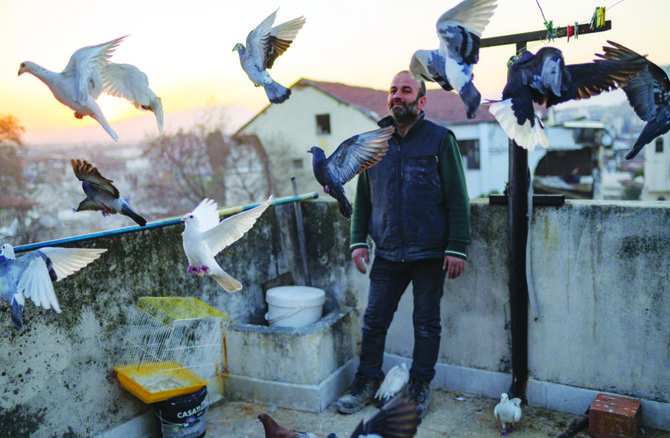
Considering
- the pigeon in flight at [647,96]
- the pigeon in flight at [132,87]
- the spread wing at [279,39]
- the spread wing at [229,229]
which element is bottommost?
the spread wing at [229,229]

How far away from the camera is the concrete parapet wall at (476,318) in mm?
2986

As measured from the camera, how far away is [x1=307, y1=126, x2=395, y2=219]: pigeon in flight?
2229mm

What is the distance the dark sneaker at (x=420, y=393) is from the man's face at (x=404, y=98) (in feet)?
5.90

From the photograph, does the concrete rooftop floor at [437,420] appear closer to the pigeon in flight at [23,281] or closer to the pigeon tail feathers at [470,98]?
the pigeon in flight at [23,281]

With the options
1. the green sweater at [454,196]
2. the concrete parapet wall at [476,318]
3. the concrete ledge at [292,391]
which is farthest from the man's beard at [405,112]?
the concrete ledge at [292,391]

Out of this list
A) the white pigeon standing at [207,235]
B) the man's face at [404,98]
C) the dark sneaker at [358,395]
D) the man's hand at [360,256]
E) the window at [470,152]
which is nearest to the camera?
the white pigeon standing at [207,235]

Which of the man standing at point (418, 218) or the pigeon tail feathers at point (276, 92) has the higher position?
the pigeon tail feathers at point (276, 92)

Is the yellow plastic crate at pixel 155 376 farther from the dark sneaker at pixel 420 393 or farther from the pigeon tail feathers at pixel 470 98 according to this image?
the pigeon tail feathers at pixel 470 98

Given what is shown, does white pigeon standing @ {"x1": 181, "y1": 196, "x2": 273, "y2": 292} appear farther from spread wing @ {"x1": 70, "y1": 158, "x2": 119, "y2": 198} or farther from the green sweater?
the green sweater

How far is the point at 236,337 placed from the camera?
12.8ft

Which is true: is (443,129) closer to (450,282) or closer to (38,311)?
(450,282)

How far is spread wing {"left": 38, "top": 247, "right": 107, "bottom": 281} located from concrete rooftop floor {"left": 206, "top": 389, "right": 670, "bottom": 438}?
5.46 ft

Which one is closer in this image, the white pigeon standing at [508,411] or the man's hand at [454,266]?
the white pigeon standing at [508,411]

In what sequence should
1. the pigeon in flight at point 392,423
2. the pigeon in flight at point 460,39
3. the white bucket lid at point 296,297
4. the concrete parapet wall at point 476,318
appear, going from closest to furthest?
1. the pigeon in flight at point 460,39
2. the pigeon in flight at point 392,423
3. the concrete parapet wall at point 476,318
4. the white bucket lid at point 296,297
